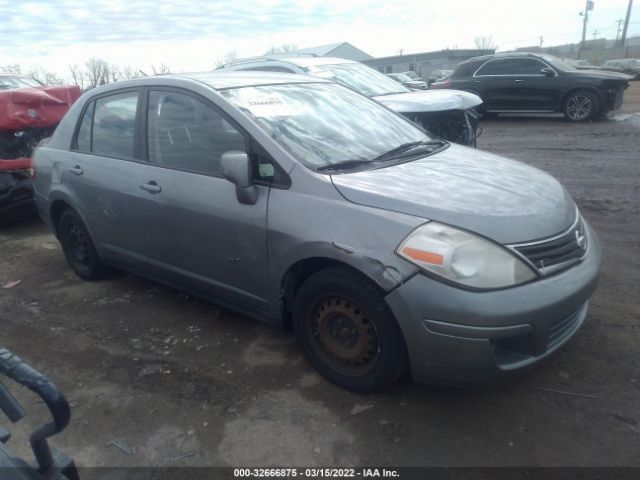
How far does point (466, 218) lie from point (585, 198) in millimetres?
4246

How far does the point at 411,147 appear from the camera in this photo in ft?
11.7

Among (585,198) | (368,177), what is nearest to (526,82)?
(585,198)

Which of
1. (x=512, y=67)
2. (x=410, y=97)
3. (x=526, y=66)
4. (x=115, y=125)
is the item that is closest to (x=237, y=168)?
(x=115, y=125)

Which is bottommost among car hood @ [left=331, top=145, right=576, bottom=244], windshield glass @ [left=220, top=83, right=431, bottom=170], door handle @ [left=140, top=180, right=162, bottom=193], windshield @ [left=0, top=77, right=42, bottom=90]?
door handle @ [left=140, top=180, right=162, bottom=193]

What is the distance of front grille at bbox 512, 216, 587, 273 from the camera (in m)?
2.51

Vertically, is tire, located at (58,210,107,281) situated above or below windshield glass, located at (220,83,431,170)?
below

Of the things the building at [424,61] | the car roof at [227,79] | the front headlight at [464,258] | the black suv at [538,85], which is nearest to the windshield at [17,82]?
the car roof at [227,79]

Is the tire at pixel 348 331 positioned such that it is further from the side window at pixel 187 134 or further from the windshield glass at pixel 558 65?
the windshield glass at pixel 558 65

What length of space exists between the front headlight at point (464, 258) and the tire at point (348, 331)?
0.95 ft

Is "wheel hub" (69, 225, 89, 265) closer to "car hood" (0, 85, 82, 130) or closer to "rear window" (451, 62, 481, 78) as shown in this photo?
"car hood" (0, 85, 82, 130)

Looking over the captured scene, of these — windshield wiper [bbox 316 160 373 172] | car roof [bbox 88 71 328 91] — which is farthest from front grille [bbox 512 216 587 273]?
car roof [bbox 88 71 328 91]

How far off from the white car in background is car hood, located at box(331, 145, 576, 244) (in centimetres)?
278

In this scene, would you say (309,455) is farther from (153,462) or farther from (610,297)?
(610,297)

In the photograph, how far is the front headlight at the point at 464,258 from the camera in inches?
95.3
